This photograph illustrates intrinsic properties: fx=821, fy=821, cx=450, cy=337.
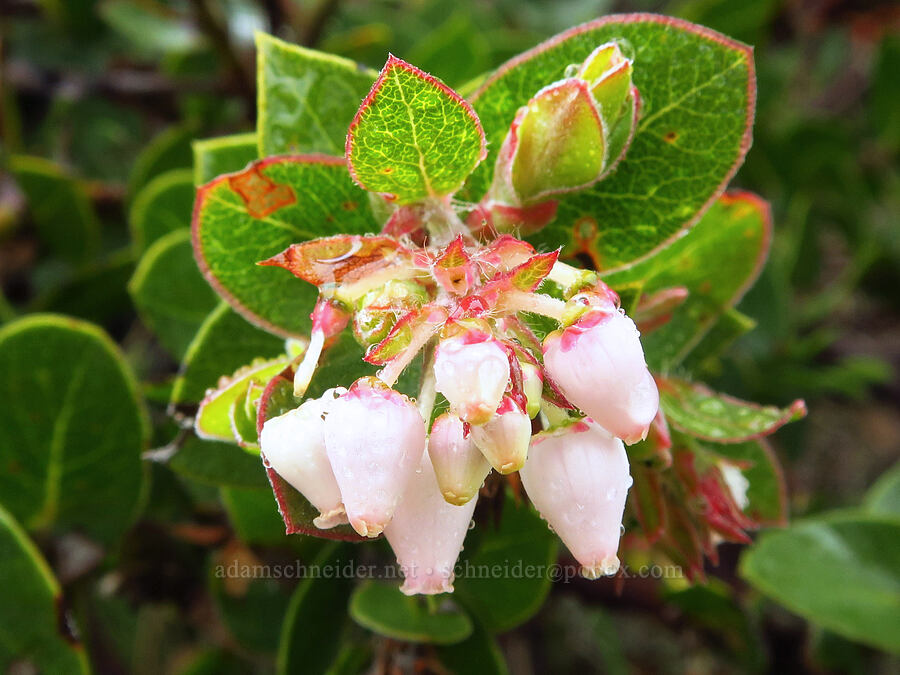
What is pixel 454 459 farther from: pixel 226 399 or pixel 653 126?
pixel 653 126

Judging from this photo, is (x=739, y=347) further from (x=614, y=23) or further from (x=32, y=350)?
(x=32, y=350)

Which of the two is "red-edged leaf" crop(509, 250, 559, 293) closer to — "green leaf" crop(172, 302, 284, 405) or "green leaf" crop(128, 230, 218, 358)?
"green leaf" crop(172, 302, 284, 405)

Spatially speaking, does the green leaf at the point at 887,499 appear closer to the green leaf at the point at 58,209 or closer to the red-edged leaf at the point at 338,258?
the red-edged leaf at the point at 338,258

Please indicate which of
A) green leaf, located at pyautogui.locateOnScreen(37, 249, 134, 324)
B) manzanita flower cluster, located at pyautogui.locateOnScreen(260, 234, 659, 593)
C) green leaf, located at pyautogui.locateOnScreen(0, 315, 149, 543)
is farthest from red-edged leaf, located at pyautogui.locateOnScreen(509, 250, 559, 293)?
green leaf, located at pyautogui.locateOnScreen(37, 249, 134, 324)

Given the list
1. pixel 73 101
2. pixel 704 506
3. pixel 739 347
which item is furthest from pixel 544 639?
pixel 73 101

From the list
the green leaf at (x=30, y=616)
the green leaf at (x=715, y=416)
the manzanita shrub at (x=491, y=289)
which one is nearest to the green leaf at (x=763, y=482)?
the manzanita shrub at (x=491, y=289)

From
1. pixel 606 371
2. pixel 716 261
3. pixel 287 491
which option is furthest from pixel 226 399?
pixel 716 261
